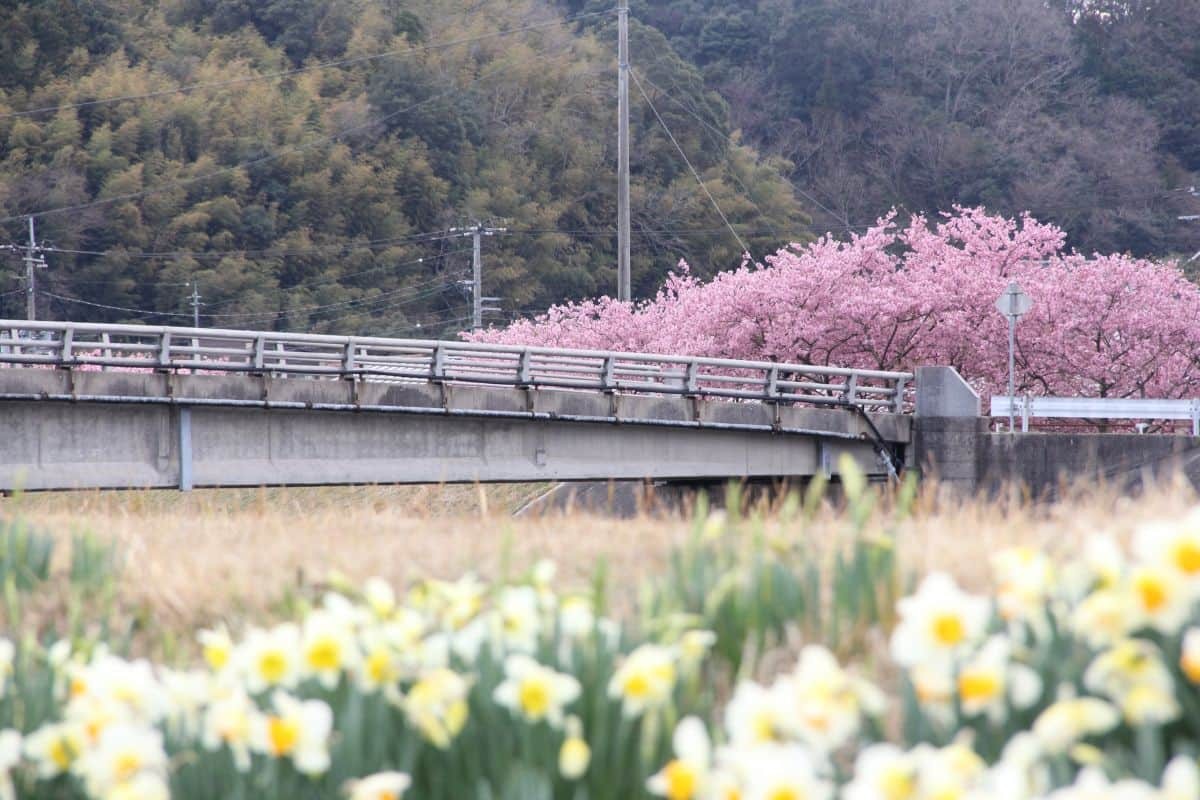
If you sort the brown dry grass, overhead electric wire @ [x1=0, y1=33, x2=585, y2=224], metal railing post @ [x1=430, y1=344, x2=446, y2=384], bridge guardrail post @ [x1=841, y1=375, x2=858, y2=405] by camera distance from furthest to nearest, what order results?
1. overhead electric wire @ [x1=0, y1=33, x2=585, y2=224]
2. bridge guardrail post @ [x1=841, y1=375, x2=858, y2=405]
3. metal railing post @ [x1=430, y1=344, x2=446, y2=384]
4. the brown dry grass

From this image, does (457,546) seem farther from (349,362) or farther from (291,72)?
(291,72)

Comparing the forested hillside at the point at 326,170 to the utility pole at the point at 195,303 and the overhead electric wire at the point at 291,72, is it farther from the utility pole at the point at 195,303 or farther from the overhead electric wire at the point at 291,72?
the utility pole at the point at 195,303

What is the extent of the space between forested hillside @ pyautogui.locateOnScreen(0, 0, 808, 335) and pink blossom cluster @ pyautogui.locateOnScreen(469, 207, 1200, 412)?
3575cm

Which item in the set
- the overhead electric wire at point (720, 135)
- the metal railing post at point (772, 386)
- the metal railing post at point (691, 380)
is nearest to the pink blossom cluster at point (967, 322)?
the metal railing post at point (772, 386)

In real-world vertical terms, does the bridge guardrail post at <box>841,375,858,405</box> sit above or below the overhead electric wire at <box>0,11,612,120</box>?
below

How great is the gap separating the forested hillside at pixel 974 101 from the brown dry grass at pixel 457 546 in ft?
259

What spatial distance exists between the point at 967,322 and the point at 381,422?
52.3 feet

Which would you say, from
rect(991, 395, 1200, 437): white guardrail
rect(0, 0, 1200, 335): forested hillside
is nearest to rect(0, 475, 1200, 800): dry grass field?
rect(991, 395, 1200, 437): white guardrail

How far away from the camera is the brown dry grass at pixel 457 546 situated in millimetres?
5980

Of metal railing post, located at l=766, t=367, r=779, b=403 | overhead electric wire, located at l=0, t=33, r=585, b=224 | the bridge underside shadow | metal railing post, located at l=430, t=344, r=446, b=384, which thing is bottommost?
the bridge underside shadow

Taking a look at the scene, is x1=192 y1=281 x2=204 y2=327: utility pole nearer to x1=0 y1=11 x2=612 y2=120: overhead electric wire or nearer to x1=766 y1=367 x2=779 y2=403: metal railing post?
x1=0 y1=11 x2=612 y2=120: overhead electric wire

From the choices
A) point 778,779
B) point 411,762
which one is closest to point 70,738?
point 411,762

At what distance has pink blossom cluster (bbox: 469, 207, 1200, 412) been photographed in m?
36.2

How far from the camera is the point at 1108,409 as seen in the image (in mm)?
28828
